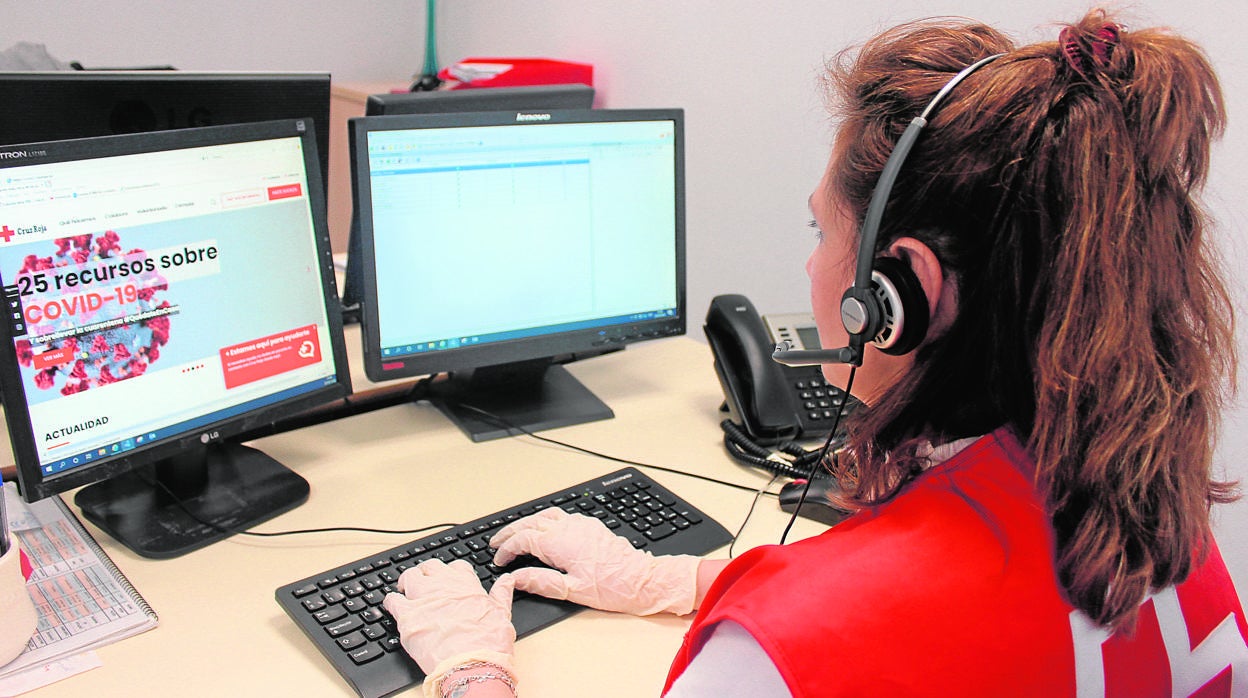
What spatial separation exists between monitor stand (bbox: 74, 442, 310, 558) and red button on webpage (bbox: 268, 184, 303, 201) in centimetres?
32

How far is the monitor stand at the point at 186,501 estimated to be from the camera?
3.73ft

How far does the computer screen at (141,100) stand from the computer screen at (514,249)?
17 centimetres

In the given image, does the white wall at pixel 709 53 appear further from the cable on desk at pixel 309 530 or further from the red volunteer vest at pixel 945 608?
the cable on desk at pixel 309 530

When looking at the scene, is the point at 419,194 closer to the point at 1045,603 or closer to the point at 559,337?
the point at 559,337

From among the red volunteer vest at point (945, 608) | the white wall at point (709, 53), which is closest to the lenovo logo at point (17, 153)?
the red volunteer vest at point (945, 608)

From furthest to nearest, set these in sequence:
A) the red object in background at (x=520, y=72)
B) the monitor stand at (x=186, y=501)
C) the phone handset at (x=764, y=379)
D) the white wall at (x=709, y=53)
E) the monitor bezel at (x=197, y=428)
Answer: the red object in background at (x=520, y=72), the white wall at (x=709, y=53), the phone handset at (x=764, y=379), the monitor stand at (x=186, y=501), the monitor bezel at (x=197, y=428)

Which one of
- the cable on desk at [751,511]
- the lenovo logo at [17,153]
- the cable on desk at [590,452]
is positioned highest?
the lenovo logo at [17,153]

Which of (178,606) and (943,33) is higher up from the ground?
(943,33)

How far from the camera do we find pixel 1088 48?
0.67m

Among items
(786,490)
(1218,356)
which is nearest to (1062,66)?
(1218,356)

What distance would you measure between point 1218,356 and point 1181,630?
217mm

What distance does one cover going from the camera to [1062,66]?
0.68 metres

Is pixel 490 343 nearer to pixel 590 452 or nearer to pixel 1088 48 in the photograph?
pixel 590 452

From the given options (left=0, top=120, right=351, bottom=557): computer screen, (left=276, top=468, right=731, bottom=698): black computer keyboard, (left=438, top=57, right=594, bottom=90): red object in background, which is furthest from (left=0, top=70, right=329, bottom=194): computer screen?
(left=438, top=57, right=594, bottom=90): red object in background
